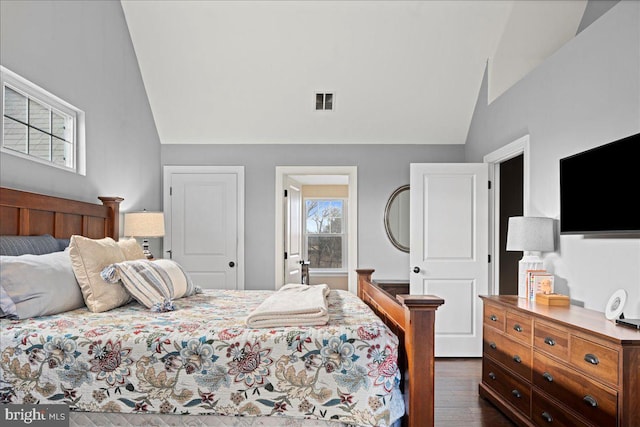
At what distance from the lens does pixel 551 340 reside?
257 centimetres

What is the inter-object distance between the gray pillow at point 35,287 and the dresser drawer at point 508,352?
8.37 ft

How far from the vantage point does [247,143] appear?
5.36m

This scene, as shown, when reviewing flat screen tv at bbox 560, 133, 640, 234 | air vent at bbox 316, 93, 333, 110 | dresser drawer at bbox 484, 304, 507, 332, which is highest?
air vent at bbox 316, 93, 333, 110

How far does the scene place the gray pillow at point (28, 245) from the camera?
2.58 meters

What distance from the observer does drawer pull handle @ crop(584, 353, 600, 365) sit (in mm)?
2181

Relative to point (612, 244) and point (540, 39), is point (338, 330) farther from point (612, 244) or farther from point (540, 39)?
point (540, 39)

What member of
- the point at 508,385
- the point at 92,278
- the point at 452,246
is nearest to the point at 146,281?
the point at 92,278

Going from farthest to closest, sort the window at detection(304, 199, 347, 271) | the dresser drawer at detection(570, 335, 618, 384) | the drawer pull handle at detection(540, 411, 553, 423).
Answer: the window at detection(304, 199, 347, 271) < the drawer pull handle at detection(540, 411, 553, 423) < the dresser drawer at detection(570, 335, 618, 384)

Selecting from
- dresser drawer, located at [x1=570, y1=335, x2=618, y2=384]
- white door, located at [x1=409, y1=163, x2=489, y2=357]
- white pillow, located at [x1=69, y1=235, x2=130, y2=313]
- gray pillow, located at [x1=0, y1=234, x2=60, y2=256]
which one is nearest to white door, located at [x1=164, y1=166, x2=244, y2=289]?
white door, located at [x1=409, y1=163, x2=489, y2=357]

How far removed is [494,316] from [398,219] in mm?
2154

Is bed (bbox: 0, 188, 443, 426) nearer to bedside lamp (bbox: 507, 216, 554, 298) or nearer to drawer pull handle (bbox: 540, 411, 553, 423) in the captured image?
drawer pull handle (bbox: 540, 411, 553, 423)

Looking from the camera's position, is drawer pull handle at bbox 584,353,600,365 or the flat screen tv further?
the flat screen tv

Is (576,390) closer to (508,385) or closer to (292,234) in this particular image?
(508,385)

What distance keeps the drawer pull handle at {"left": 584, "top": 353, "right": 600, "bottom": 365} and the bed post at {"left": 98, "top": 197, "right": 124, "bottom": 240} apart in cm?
348
